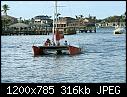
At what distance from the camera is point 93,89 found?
13102 millimetres

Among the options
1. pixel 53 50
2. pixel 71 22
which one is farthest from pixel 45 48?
pixel 71 22

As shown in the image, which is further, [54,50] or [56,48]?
[54,50]

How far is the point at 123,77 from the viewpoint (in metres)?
24.0

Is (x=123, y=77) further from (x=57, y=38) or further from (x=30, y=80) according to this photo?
(x=57, y=38)

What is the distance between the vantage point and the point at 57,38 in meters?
40.2

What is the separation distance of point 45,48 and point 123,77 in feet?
54.2

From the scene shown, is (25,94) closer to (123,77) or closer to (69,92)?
(69,92)

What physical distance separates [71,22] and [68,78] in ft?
509

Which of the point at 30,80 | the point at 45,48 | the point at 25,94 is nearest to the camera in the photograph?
the point at 25,94

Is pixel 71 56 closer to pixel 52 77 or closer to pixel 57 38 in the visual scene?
pixel 57 38

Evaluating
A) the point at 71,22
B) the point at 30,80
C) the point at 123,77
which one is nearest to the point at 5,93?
the point at 30,80

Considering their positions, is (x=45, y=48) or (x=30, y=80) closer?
(x=30, y=80)

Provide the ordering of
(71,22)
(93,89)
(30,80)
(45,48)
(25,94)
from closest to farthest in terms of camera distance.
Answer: (25,94), (93,89), (30,80), (45,48), (71,22)

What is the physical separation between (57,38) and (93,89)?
2719cm
